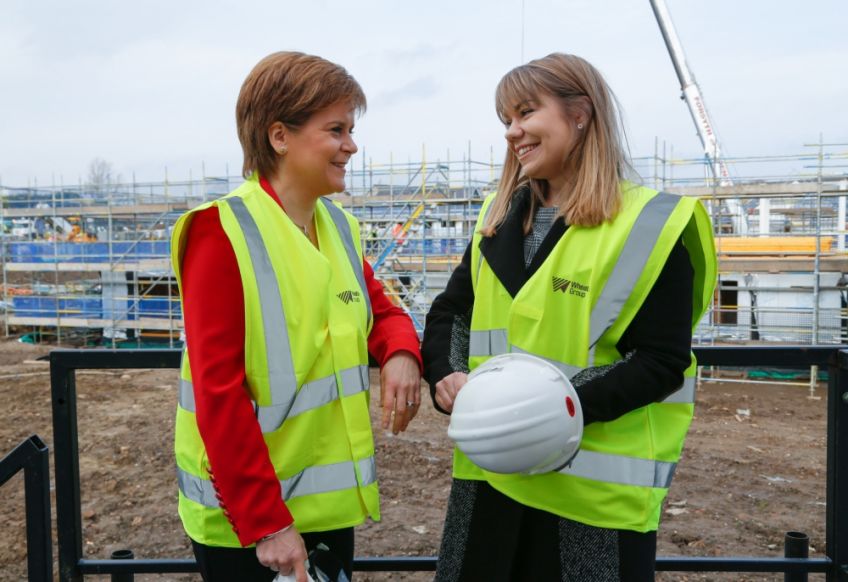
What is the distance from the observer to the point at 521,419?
1604mm

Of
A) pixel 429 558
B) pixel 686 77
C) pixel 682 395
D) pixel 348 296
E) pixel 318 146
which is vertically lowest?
pixel 429 558

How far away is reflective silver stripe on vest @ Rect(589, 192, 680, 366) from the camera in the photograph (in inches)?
66.2

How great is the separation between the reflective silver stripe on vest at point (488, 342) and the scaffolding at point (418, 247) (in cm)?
1456

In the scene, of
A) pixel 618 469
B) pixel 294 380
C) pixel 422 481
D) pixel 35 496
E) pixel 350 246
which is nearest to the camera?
pixel 294 380

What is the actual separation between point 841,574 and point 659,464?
103 cm

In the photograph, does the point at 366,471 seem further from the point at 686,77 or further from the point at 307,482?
the point at 686,77

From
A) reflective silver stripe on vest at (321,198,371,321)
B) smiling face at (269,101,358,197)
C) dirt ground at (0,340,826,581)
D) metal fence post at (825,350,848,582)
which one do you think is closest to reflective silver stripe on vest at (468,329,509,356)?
reflective silver stripe on vest at (321,198,371,321)

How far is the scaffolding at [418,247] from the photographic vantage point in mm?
17438

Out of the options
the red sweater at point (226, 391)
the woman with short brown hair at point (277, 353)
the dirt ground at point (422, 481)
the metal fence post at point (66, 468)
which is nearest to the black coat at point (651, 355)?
the woman with short brown hair at point (277, 353)

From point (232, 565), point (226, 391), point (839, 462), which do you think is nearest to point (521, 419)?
point (226, 391)

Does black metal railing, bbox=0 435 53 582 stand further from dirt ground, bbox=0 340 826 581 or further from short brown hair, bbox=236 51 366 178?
dirt ground, bbox=0 340 826 581

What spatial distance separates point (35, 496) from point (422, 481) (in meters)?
7.19

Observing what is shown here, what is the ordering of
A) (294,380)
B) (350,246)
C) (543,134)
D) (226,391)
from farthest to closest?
(350,246)
(543,134)
(294,380)
(226,391)

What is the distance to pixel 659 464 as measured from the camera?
1779 millimetres
